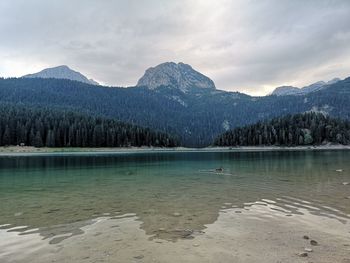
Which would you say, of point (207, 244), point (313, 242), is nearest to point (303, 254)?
point (313, 242)

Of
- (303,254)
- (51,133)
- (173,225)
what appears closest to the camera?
(303,254)

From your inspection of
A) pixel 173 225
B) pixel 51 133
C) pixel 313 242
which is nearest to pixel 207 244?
pixel 173 225

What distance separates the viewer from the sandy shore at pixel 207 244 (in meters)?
11.2

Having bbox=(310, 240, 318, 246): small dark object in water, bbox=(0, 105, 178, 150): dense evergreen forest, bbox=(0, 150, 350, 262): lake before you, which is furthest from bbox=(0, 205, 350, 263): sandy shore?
bbox=(0, 105, 178, 150): dense evergreen forest

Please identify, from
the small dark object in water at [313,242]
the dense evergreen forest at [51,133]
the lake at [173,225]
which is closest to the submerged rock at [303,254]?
the lake at [173,225]

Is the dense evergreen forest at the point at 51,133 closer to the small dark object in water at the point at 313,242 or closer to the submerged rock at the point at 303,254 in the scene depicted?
the small dark object in water at the point at 313,242

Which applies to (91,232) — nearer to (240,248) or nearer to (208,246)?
(208,246)

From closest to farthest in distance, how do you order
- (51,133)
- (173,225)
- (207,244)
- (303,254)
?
(303,254) < (207,244) < (173,225) < (51,133)

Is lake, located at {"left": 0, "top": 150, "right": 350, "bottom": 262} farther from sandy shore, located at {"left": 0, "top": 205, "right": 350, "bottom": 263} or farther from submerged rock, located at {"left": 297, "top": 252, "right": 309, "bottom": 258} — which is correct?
submerged rock, located at {"left": 297, "top": 252, "right": 309, "bottom": 258}

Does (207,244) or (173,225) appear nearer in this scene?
(207,244)

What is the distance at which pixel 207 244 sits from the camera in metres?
12.8

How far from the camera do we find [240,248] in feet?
40.1

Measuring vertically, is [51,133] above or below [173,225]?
above

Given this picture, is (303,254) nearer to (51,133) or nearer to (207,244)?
(207,244)
